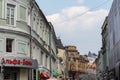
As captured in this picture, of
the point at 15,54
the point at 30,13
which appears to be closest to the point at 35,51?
the point at 30,13

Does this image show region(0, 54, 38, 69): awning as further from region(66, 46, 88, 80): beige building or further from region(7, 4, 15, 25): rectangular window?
region(66, 46, 88, 80): beige building

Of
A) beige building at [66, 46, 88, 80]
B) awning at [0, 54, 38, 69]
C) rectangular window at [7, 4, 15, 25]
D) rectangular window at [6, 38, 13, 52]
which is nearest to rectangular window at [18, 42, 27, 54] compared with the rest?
awning at [0, 54, 38, 69]

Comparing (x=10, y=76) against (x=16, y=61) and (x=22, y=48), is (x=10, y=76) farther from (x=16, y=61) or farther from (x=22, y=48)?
(x=22, y=48)

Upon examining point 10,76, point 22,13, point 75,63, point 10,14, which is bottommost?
point 10,76

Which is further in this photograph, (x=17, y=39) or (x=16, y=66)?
(x=17, y=39)

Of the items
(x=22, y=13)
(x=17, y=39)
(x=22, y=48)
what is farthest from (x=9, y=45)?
(x=22, y=13)

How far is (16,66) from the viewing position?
37.8 m

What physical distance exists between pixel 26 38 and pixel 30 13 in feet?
11.9

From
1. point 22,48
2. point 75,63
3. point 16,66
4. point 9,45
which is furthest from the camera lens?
point 75,63

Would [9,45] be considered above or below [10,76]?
above

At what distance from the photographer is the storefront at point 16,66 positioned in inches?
1458

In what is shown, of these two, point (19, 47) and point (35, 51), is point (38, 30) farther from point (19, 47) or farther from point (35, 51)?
point (19, 47)

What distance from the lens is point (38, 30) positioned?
51.0 metres

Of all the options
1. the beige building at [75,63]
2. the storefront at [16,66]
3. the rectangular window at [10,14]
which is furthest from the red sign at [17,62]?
the beige building at [75,63]
